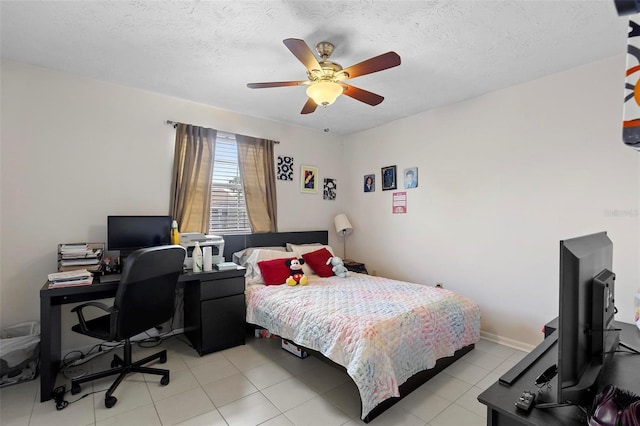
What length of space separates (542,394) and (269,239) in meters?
3.31

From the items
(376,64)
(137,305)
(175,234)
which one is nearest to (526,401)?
(376,64)

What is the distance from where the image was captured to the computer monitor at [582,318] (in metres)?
0.86

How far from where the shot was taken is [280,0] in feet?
6.01

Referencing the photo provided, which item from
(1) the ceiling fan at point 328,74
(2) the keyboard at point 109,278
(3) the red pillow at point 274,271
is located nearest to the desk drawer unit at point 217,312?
(3) the red pillow at point 274,271

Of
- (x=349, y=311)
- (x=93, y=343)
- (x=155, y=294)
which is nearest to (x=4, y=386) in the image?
(x=93, y=343)

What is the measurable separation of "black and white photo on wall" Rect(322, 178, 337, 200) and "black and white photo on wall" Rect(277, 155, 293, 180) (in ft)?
2.17

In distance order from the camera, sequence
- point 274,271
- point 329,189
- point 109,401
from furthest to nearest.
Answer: point 329,189 → point 274,271 → point 109,401

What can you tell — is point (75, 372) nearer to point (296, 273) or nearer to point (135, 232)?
point (135, 232)

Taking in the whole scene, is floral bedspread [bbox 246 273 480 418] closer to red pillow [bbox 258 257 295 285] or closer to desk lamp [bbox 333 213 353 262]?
red pillow [bbox 258 257 295 285]

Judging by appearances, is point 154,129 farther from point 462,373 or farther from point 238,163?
point 462,373

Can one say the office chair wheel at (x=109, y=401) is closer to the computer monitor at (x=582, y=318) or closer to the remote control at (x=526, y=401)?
the remote control at (x=526, y=401)

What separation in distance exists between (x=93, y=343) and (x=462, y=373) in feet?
11.3

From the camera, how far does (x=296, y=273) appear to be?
11.3 feet

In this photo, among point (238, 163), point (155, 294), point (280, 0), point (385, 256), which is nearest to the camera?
point (280, 0)
